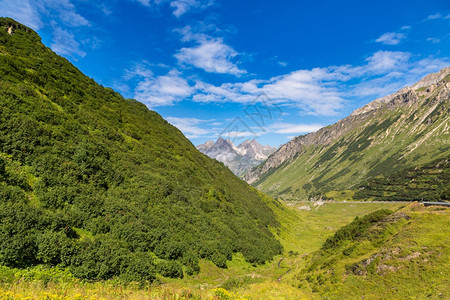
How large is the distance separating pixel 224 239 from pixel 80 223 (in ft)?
79.7

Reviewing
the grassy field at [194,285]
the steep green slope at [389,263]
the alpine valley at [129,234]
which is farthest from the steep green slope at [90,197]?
the steep green slope at [389,263]

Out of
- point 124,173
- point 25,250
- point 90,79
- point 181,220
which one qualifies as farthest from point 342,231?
point 90,79

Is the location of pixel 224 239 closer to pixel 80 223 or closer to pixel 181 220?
pixel 181 220

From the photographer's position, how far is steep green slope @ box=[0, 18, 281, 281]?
18.1 metres

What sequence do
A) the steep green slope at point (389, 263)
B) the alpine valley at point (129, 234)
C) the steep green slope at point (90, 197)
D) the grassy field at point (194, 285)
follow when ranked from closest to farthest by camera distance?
the grassy field at point (194, 285) < the alpine valley at point (129, 234) < the steep green slope at point (90, 197) < the steep green slope at point (389, 263)

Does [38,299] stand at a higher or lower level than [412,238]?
higher

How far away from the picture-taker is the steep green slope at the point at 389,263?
19.0 metres

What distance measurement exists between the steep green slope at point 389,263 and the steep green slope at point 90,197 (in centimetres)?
1602

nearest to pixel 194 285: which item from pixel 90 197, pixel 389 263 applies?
pixel 90 197

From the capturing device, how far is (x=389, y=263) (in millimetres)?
22562

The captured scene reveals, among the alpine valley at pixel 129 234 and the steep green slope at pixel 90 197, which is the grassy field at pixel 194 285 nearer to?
the alpine valley at pixel 129 234

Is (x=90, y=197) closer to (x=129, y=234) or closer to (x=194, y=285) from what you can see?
(x=129, y=234)

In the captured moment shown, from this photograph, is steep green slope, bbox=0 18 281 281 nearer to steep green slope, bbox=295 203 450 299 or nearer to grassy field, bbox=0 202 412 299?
grassy field, bbox=0 202 412 299

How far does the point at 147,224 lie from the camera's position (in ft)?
92.7
